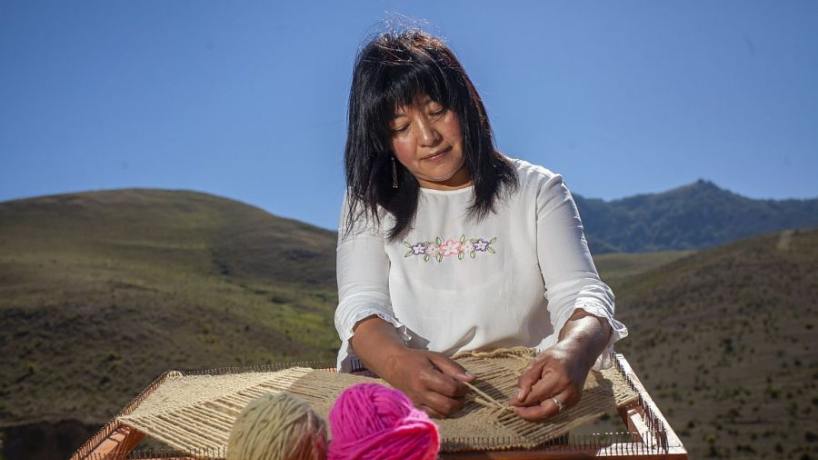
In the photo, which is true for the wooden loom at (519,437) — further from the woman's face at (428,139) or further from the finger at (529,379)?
the woman's face at (428,139)

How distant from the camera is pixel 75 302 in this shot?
53.0 feet

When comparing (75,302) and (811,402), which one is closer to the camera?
(811,402)

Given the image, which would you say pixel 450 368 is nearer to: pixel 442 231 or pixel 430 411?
pixel 430 411

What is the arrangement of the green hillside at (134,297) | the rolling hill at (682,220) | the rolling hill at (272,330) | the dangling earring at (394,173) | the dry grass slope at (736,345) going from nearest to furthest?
the dangling earring at (394,173)
the dry grass slope at (736,345)
the rolling hill at (272,330)
the green hillside at (134,297)
the rolling hill at (682,220)

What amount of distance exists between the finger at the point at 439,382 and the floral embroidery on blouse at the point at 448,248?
439mm

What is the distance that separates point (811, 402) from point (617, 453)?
7833mm

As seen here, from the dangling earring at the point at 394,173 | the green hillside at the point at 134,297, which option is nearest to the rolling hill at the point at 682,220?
the green hillside at the point at 134,297

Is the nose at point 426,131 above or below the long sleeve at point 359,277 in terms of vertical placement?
above

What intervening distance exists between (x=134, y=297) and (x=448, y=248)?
16.9 metres

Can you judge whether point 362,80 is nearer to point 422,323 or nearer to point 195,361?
point 422,323

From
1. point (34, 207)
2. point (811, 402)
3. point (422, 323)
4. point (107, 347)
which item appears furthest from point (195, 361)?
point (34, 207)

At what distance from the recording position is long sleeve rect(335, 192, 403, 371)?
1.80 meters

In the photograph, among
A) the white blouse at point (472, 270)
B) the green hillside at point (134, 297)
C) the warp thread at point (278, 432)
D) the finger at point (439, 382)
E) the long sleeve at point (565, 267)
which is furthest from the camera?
the green hillside at point (134, 297)

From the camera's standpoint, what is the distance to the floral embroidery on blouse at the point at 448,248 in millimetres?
1857
